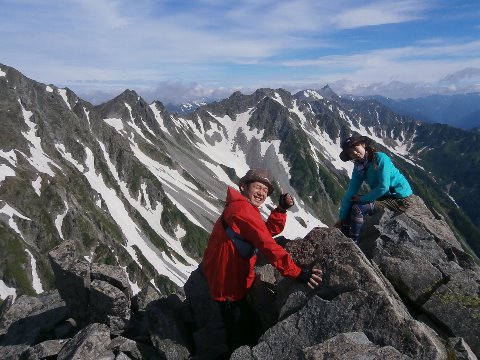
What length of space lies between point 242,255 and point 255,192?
1.83 m

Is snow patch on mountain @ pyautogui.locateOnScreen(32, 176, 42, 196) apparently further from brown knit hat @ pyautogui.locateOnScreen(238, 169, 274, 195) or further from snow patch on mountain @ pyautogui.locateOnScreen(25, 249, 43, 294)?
brown knit hat @ pyautogui.locateOnScreen(238, 169, 274, 195)

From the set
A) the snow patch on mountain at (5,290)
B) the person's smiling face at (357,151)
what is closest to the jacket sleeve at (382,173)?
the person's smiling face at (357,151)

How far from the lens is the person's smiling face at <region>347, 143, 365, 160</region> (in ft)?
47.4

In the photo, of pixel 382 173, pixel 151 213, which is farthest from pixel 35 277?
pixel 382 173

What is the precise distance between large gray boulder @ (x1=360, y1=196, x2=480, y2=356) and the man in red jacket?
348 cm

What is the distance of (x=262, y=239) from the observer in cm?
1073

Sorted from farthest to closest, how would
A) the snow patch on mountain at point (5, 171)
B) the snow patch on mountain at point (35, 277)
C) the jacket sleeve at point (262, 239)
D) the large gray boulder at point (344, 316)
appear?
the snow patch on mountain at point (5, 171), the snow patch on mountain at point (35, 277), the jacket sleeve at point (262, 239), the large gray boulder at point (344, 316)

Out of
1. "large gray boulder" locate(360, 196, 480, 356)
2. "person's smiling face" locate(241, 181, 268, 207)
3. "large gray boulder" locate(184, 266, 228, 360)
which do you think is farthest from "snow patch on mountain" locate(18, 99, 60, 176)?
"person's smiling face" locate(241, 181, 268, 207)

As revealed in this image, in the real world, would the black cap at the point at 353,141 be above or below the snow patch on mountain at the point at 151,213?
above

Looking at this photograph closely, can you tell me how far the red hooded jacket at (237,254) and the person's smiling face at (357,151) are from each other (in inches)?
188

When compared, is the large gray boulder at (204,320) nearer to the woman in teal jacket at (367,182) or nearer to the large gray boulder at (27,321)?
the woman in teal jacket at (367,182)

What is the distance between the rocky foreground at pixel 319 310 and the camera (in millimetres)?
9969

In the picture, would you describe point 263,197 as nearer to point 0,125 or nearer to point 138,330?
point 138,330

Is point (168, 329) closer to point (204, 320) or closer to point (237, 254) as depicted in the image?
point (204, 320)
